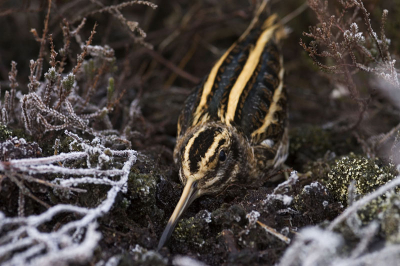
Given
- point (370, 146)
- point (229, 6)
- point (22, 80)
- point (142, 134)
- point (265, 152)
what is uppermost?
point (229, 6)

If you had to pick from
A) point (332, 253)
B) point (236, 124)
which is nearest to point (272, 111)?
point (236, 124)

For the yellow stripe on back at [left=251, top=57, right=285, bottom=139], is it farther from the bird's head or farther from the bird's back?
the bird's head

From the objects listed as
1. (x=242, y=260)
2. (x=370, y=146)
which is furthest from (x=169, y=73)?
(x=242, y=260)

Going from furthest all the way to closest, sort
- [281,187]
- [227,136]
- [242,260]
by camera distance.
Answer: [227,136] → [281,187] → [242,260]

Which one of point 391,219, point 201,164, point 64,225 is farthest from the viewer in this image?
point 201,164

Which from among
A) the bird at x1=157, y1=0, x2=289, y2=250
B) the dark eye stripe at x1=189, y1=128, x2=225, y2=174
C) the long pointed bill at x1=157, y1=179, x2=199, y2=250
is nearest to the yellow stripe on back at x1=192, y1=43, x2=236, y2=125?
the bird at x1=157, y1=0, x2=289, y2=250

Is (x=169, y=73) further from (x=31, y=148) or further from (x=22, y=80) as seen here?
(x=31, y=148)

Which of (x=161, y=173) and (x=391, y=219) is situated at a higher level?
(x=391, y=219)

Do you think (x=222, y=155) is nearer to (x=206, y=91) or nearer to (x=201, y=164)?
(x=201, y=164)
